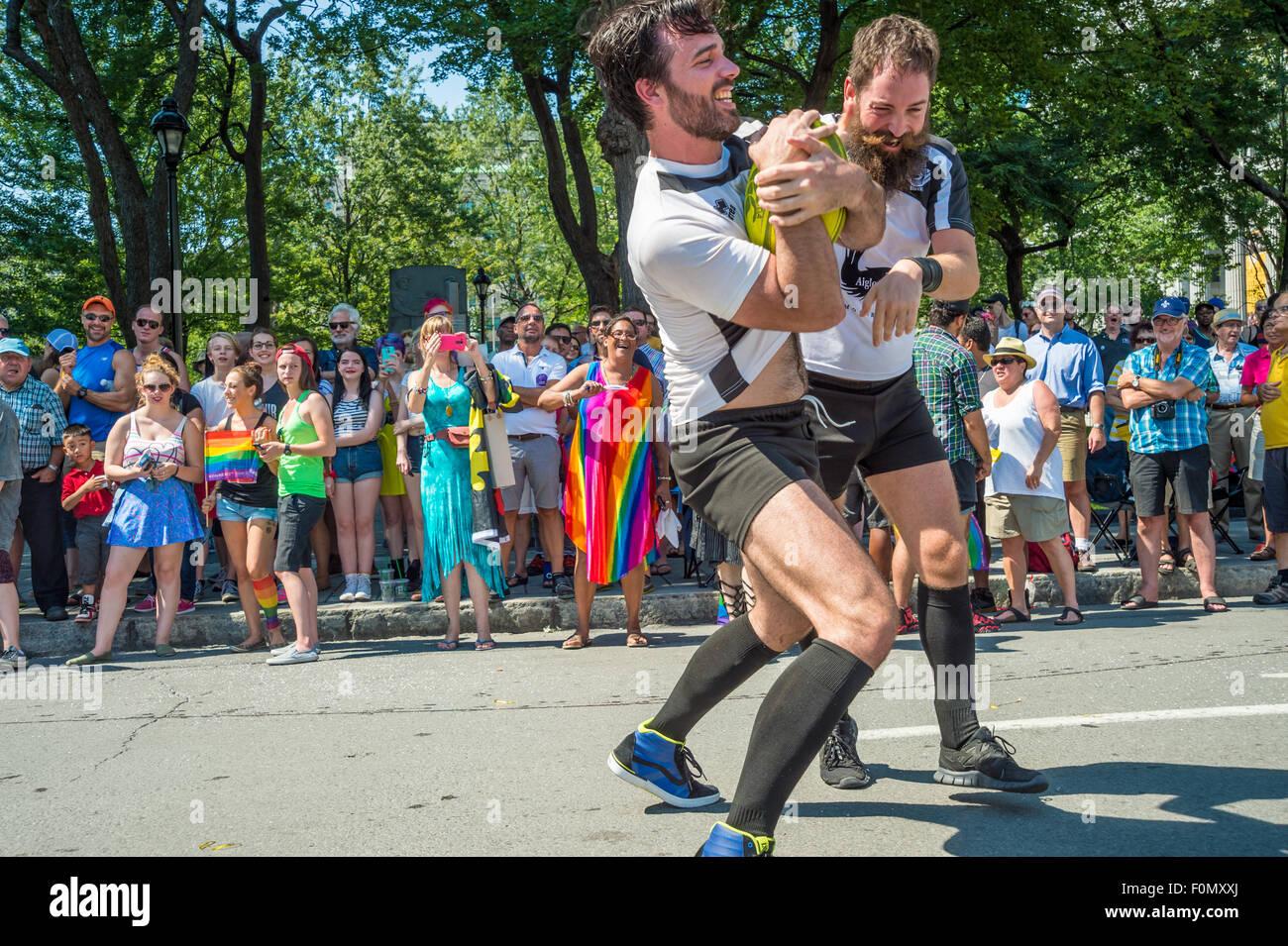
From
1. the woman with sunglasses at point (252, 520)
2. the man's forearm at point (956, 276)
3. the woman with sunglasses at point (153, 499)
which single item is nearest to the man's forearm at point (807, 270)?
the man's forearm at point (956, 276)

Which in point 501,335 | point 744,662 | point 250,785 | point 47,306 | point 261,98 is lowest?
point 250,785

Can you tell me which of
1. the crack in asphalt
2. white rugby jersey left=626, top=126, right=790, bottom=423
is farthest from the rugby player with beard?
the crack in asphalt

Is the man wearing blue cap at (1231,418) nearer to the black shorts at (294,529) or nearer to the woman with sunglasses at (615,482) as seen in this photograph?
the woman with sunglasses at (615,482)

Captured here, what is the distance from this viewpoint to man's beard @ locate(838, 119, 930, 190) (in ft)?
12.1

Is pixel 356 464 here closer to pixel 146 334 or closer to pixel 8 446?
pixel 146 334

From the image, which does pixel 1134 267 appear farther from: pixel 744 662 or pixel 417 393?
pixel 744 662

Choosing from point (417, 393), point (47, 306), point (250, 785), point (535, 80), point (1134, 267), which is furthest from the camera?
point (1134, 267)

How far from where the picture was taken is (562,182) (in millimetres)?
20859

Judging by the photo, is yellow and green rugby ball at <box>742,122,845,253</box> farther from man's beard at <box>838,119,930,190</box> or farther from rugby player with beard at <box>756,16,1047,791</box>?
man's beard at <box>838,119,930,190</box>

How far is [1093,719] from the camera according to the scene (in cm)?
499

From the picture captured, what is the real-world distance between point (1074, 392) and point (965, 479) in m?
2.88

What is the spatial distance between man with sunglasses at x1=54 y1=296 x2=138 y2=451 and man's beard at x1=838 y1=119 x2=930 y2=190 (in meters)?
7.16

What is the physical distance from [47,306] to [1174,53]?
80.8ft
